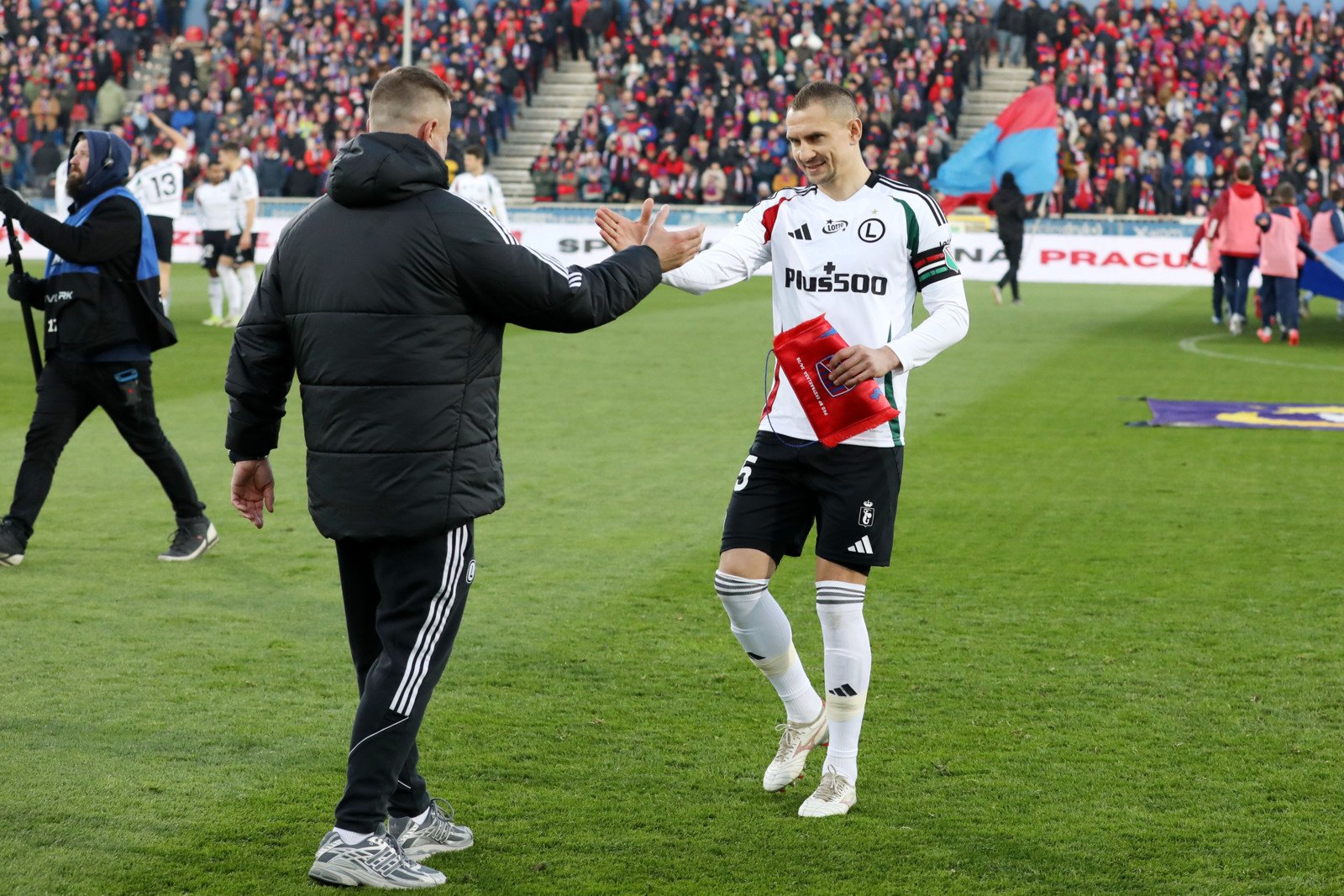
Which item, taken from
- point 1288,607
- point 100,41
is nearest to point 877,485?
point 1288,607

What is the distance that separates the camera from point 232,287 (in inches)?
706

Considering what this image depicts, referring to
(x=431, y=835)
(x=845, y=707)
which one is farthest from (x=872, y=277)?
(x=431, y=835)

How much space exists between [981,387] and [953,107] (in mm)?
19783

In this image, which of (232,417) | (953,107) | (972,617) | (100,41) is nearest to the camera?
(232,417)

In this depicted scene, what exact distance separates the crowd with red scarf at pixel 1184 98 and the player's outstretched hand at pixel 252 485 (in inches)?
988

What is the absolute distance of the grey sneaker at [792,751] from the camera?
455 cm

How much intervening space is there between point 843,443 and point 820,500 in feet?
0.57

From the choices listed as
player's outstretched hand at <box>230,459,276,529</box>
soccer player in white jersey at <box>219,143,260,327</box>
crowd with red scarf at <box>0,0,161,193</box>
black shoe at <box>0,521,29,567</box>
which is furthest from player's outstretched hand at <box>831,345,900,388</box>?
crowd with red scarf at <box>0,0,161,193</box>

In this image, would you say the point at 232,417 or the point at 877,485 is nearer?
the point at 232,417

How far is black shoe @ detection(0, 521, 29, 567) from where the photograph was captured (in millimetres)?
7145

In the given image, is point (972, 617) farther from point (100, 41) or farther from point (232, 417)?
point (100, 41)

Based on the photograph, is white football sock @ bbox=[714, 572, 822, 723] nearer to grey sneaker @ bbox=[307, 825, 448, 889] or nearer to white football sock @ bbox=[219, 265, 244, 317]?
grey sneaker @ bbox=[307, 825, 448, 889]

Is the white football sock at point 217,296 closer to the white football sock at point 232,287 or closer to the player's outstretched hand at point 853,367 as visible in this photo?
the white football sock at point 232,287

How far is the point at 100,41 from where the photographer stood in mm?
37438
